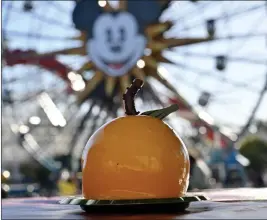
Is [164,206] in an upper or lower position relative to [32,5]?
lower

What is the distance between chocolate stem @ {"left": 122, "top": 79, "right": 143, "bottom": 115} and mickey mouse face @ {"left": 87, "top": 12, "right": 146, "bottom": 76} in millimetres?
11582

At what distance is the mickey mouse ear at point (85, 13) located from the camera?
13.7m

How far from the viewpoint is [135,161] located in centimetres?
169

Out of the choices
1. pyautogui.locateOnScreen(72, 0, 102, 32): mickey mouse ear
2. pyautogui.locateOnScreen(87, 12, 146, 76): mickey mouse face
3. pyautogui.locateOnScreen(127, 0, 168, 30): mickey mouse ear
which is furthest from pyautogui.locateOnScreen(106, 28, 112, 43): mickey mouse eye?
pyautogui.locateOnScreen(127, 0, 168, 30): mickey mouse ear

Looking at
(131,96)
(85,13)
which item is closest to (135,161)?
(131,96)

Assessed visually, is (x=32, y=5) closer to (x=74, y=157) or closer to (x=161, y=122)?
(x=74, y=157)

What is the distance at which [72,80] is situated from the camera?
1455cm

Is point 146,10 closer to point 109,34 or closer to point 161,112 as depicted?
point 109,34

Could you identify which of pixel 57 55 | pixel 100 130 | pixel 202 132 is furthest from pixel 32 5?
pixel 100 130

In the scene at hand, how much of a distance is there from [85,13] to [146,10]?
144cm

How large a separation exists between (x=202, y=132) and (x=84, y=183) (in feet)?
50.8

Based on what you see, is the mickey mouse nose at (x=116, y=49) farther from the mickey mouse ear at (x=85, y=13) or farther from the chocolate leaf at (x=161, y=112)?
the chocolate leaf at (x=161, y=112)


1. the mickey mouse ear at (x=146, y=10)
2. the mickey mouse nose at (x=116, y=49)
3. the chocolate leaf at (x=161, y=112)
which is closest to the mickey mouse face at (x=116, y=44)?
the mickey mouse nose at (x=116, y=49)

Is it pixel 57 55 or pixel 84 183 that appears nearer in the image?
pixel 84 183
